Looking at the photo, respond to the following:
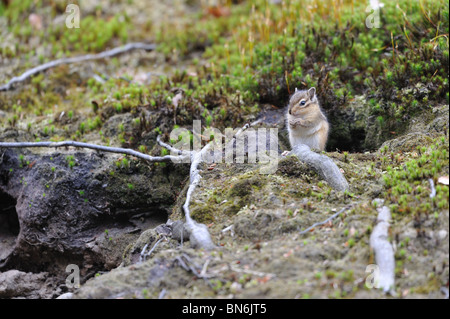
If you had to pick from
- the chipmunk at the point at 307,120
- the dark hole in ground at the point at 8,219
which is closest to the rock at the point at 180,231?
the chipmunk at the point at 307,120

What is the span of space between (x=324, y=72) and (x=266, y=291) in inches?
173

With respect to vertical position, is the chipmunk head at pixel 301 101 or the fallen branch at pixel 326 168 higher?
the chipmunk head at pixel 301 101

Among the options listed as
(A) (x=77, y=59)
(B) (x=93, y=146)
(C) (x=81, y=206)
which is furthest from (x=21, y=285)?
(A) (x=77, y=59)

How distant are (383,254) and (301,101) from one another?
2959 millimetres

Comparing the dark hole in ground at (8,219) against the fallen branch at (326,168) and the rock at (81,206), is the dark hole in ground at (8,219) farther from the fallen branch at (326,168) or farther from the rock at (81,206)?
the fallen branch at (326,168)

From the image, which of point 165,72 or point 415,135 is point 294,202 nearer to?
point 415,135

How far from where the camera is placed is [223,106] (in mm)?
7238

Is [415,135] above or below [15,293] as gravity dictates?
above

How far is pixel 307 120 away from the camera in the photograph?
644 centimetres

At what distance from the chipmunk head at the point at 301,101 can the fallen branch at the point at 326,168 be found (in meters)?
1.04

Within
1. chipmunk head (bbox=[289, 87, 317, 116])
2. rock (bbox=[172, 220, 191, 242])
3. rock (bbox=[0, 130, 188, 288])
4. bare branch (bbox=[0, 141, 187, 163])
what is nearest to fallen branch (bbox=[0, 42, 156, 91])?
bare branch (bbox=[0, 141, 187, 163])

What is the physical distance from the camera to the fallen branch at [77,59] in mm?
8500

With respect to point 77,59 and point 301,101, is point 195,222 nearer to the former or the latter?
point 301,101
